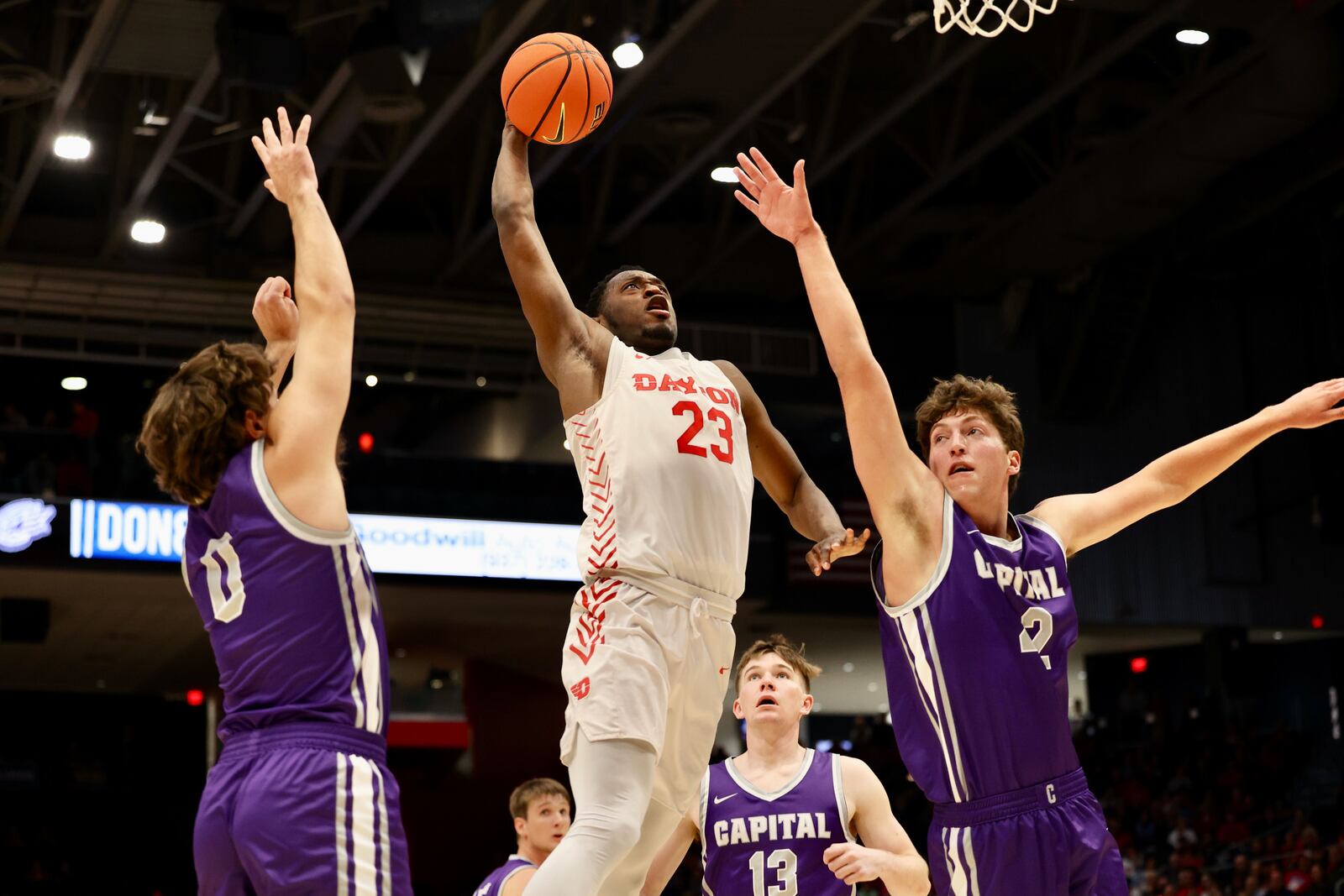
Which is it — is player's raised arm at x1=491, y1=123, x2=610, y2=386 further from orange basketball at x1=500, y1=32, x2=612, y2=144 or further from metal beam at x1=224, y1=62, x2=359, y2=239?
metal beam at x1=224, y1=62, x2=359, y2=239

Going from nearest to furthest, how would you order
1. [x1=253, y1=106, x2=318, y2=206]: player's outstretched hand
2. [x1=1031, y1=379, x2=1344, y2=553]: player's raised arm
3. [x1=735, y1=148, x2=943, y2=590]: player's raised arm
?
[x1=253, y1=106, x2=318, y2=206]: player's outstretched hand
[x1=735, y1=148, x2=943, y2=590]: player's raised arm
[x1=1031, y1=379, x2=1344, y2=553]: player's raised arm

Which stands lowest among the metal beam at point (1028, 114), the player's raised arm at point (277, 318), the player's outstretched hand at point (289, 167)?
the player's raised arm at point (277, 318)

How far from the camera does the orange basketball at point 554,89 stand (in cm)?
548

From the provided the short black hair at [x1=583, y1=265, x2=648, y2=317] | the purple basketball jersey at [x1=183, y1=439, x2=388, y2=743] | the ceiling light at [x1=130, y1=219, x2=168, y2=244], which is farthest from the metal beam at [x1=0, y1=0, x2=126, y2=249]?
the purple basketball jersey at [x1=183, y1=439, x2=388, y2=743]

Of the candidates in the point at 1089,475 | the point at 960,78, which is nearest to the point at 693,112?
the point at 960,78

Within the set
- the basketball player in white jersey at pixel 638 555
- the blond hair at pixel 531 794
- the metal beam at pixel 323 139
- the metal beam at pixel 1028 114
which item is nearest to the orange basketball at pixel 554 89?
the basketball player in white jersey at pixel 638 555

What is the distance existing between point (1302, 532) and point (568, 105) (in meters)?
22.9

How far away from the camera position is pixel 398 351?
23266 mm

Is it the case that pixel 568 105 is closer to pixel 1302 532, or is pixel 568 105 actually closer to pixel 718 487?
pixel 718 487

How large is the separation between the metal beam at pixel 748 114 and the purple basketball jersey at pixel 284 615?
1368 centimetres

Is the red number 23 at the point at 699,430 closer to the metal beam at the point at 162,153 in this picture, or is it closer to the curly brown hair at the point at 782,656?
the curly brown hair at the point at 782,656

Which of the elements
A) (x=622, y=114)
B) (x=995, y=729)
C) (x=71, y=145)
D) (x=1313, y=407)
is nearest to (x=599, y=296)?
(x=995, y=729)

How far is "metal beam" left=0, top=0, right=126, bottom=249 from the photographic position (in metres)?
16.0

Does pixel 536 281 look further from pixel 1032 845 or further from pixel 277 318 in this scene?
pixel 1032 845
